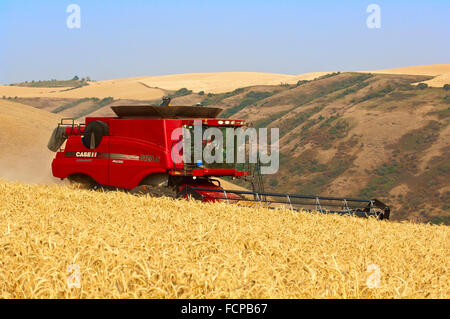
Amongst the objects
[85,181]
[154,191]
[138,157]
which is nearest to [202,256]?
[154,191]

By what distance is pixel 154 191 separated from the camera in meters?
14.0

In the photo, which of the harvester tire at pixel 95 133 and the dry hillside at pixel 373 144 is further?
the dry hillside at pixel 373 144

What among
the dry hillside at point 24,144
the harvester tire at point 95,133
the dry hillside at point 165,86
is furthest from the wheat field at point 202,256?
the dry hillside at point 165,86

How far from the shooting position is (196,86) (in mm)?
136750

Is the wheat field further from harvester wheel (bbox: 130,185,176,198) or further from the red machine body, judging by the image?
the red machine body

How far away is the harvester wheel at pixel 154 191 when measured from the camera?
13889 mm

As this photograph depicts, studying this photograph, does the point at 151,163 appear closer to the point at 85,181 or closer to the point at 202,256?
the point at 85,181

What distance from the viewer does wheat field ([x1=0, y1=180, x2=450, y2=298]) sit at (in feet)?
16.6

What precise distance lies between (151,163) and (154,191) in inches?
31.1

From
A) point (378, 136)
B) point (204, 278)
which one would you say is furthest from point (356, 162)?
point (204, 278)

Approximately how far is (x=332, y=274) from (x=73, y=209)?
617cm

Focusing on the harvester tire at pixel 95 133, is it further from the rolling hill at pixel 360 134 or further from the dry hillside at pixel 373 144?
the dry hillside at pixel 373 144

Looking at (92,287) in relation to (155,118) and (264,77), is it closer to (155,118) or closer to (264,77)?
(155,118)

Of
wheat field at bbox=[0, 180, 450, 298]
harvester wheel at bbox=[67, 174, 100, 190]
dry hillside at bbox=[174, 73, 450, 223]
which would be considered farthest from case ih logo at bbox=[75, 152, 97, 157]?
dry hillside at bbox=[174, 73, 450, 223]
